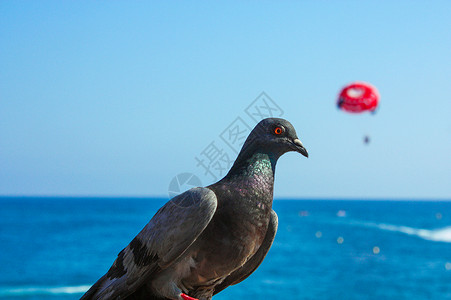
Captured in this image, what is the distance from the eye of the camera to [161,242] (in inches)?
157

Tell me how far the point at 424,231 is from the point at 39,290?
6964 cm

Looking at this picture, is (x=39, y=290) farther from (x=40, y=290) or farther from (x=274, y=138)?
(x=274, y=138)

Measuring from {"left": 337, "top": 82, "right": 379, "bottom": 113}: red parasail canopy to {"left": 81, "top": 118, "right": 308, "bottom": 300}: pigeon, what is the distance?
19.1 meters

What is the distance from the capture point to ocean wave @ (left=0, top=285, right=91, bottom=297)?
127 ft

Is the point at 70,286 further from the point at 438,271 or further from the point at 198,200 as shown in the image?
the point at 198,200

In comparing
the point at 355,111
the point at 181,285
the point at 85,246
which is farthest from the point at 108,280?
the point at 85,246

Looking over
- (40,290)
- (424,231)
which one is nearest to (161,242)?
(40,290)

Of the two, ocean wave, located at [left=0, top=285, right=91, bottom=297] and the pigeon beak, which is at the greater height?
ocean wave, located at [left=0, top=285, right=91, bottom=297]

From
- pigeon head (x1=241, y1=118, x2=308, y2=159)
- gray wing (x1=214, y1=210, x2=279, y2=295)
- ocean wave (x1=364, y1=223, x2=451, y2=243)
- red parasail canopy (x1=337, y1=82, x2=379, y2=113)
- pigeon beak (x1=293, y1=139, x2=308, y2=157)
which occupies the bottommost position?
gray wing (x1=214, y1=210, x2=279, y2=295)

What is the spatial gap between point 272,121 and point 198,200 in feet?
2.65

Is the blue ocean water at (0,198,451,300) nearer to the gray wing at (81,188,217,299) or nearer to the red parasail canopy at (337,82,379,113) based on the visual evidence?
the red parasail canopy at (337,82,379,113)

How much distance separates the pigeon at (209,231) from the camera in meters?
3.87

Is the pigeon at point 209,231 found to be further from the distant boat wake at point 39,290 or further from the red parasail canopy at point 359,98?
the distant boat wake at point 39,290

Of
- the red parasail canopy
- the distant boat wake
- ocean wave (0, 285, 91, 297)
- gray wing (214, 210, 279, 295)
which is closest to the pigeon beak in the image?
gray wing (214, 210, 279, 295)
